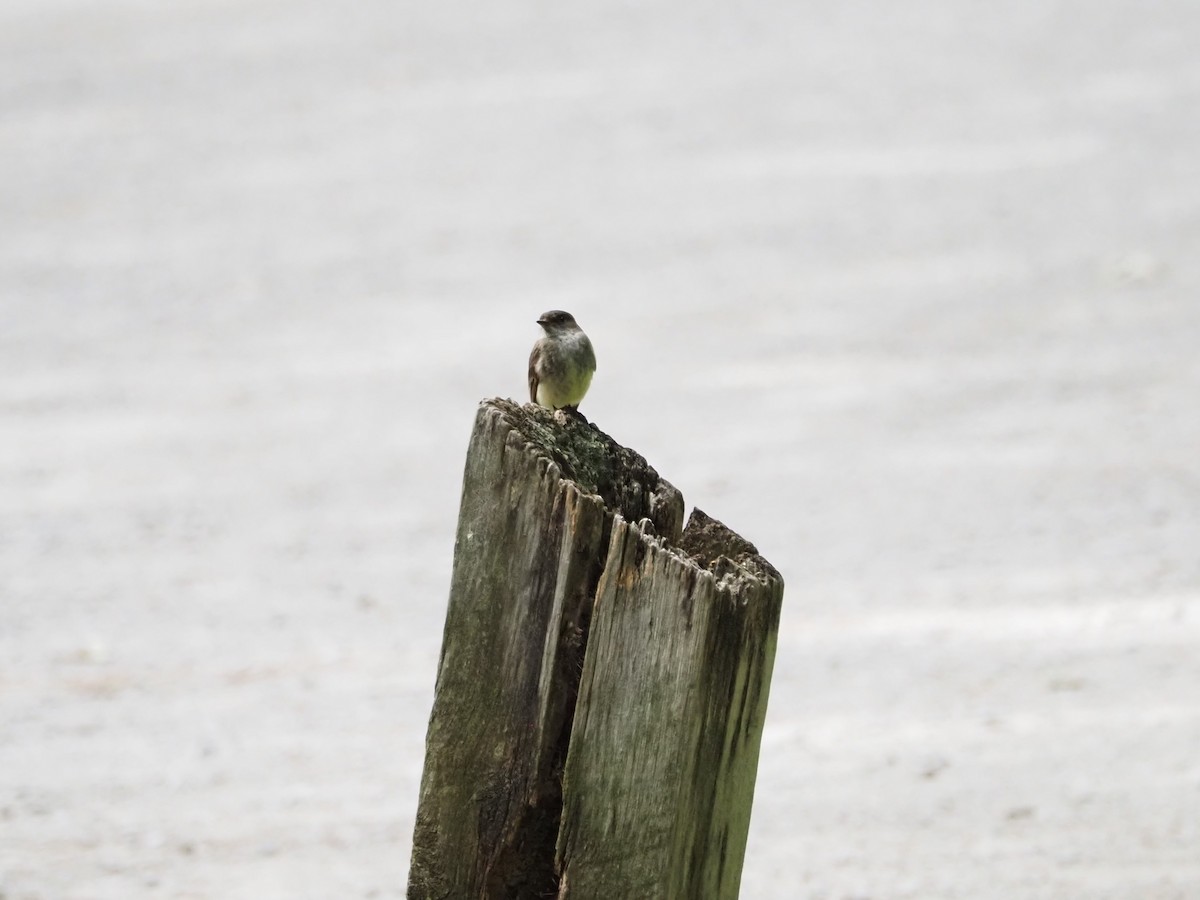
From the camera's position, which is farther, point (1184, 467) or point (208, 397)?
point (208, 397)

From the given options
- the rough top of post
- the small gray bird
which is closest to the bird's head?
the small gray bird

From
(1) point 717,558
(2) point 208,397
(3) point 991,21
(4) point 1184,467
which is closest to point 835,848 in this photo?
(1) point 717,558

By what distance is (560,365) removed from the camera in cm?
495

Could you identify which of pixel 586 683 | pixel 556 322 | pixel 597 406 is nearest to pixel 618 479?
pixel 586 683

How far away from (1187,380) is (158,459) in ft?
18.1

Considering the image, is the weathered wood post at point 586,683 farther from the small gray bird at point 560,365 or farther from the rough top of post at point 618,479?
the small gray bird at point 560,365

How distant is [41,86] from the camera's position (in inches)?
564

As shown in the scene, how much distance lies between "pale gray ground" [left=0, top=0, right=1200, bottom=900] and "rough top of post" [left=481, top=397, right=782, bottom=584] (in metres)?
2.82

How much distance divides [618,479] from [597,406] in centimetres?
662

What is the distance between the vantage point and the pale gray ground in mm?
5629

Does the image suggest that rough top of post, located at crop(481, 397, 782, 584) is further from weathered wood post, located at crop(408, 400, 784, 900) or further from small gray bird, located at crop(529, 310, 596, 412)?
small gray bird, located at crop(529, 310, 596, 412)

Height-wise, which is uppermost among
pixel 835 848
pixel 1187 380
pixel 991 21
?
pixel 991 21

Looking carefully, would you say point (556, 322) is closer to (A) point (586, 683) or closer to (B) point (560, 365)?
(B) point (560, 365)

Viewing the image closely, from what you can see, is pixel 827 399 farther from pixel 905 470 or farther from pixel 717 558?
pixel 717 558
